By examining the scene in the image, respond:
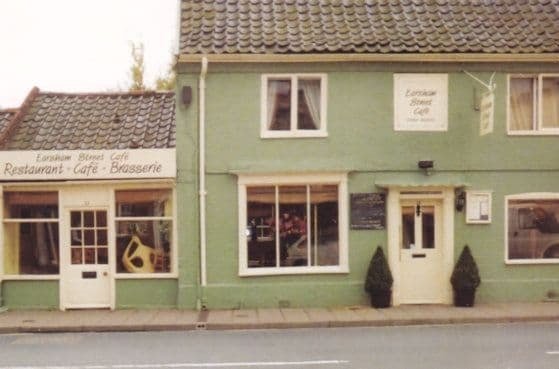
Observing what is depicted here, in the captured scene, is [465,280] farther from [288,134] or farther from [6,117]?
[6,117]

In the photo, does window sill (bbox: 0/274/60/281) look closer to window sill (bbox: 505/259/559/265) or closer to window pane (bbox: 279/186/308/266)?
window pane (bbox: 279/186/308/266)

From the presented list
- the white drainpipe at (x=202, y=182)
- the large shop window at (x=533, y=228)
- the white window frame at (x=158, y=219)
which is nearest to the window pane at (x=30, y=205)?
the white window frame at (x=158, y=219)

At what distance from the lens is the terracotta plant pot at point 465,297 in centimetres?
1616

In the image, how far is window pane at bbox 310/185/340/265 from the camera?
653 inches

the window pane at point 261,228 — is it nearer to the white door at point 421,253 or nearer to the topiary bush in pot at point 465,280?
the white door at point 421,253

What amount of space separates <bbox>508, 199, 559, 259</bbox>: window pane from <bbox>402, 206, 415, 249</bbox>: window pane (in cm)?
229

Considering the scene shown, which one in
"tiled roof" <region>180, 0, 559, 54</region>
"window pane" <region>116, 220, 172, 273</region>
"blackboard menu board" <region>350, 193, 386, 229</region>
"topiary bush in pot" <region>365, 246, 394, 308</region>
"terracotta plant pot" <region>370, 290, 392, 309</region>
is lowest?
"terracotta plant pot" <region>370, 290, 392, 309</region>

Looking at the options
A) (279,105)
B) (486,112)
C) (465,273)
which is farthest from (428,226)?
(279,105)

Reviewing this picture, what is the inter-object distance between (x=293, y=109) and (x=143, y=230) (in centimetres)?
444

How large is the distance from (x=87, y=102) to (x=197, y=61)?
405cm

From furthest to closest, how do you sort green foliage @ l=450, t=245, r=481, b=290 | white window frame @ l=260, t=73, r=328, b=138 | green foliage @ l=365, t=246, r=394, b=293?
1. white window frame @ l=260, t=73, r=328, b=138
2. green foliage @ l=450, t=245, r=481, b=290
3. green foliage @ l=365, t=246, r=394, b=293

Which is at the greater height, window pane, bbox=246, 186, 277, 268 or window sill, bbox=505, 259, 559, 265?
window pane, bbox=246, 186, 277, 268

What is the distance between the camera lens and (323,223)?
16.6m

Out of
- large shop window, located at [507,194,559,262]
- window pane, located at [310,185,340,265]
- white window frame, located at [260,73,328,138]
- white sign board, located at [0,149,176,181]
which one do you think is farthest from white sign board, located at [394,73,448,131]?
white sign board, located at [0,149,176,181]
